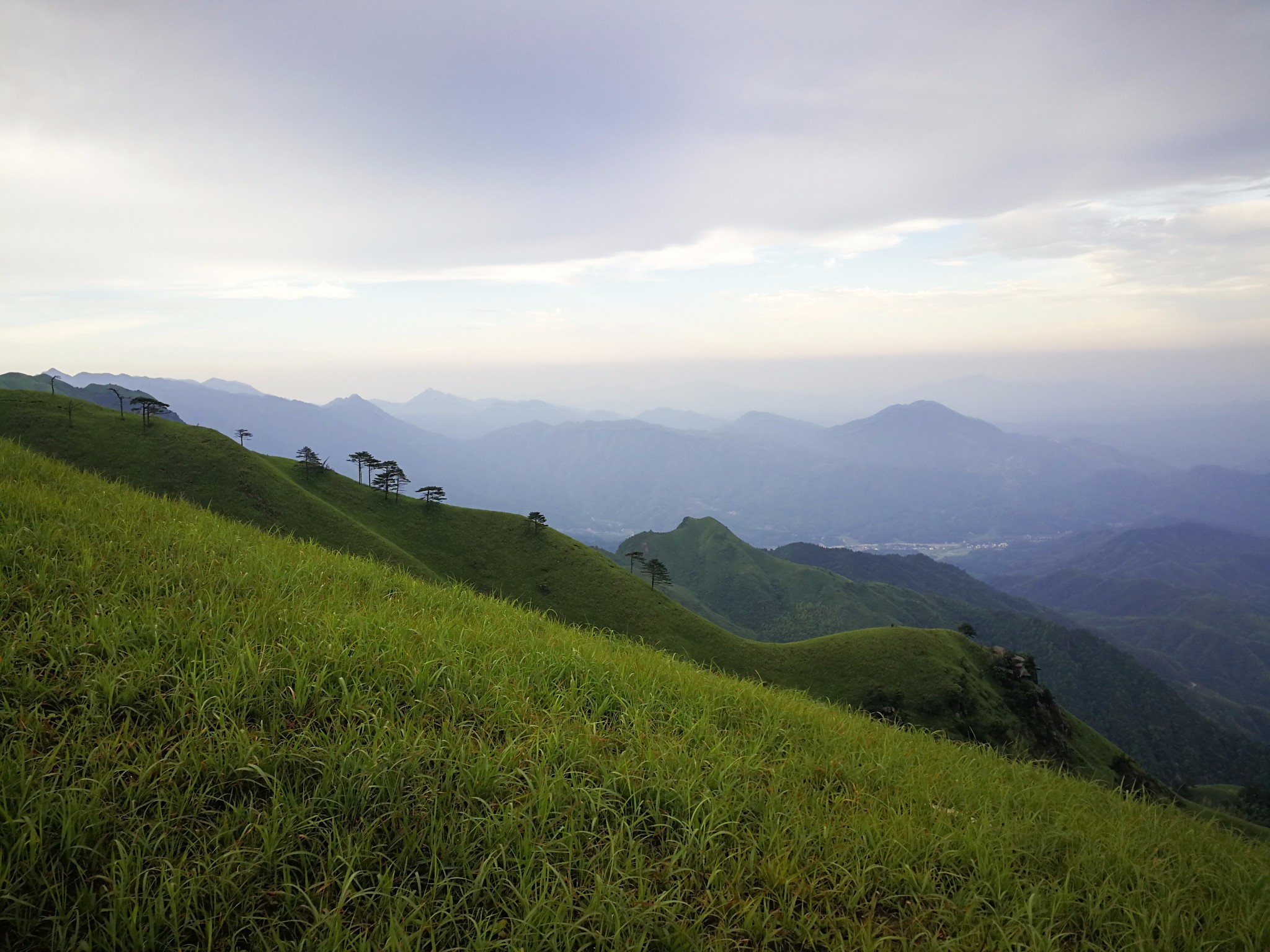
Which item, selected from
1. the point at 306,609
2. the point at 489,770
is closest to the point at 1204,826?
the point at 489,770

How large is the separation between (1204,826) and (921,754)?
3.54 metres

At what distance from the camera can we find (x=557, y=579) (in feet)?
284

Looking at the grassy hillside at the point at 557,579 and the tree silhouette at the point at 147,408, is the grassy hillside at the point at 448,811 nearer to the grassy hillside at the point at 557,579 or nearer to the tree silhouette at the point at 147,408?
the grassy hillside at the point at 557,579

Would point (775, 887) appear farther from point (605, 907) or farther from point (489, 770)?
point (489, 770)

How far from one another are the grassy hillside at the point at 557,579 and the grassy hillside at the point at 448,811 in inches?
2574

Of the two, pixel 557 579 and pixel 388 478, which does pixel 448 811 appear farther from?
pixel 388 478

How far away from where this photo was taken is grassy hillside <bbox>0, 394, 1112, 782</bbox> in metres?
72.2

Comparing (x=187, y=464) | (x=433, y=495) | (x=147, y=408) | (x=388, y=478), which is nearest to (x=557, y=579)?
(x=433, y=495)

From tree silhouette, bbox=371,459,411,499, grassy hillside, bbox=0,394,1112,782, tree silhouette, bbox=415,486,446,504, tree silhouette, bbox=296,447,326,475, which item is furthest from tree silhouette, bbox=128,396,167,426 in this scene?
tree silhouette, bbox=415,486,446,504

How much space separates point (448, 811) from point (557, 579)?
8476cm

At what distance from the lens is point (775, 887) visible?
3631 millimetres

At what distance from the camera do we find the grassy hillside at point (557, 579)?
237 feet

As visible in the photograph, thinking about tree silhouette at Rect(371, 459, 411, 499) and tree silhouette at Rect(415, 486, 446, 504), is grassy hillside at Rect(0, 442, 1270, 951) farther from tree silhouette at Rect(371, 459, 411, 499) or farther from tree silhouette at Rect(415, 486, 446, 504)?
tree silhouette at Rect(371, 459, 411, 499)

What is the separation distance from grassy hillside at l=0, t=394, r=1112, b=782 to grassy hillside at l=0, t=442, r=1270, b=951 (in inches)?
2574
